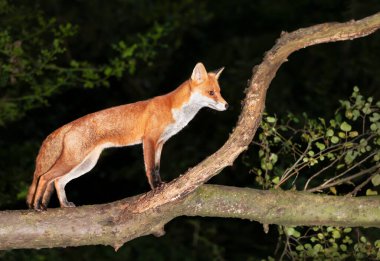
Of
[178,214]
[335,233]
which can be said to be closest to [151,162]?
[178,214]

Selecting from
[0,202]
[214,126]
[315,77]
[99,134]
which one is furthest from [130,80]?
[99,134]

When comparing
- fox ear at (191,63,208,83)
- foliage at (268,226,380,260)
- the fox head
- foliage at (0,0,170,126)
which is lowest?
foliage at (268,226,380,260)

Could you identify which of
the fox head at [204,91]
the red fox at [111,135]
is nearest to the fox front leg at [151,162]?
the red fox at [111,135]

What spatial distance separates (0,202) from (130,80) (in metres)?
5.27

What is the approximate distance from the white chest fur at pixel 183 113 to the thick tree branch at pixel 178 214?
29.2 inches

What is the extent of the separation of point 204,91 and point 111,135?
2.67 feet

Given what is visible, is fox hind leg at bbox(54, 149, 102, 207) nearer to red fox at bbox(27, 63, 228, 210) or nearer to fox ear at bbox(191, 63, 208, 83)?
red fox at bbox(27, 63, 228, 210)

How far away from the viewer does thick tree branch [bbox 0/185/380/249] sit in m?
5.31

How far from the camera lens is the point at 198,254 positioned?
44.9ft

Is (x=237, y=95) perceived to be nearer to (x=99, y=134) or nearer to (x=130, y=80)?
(x=130, y=80)

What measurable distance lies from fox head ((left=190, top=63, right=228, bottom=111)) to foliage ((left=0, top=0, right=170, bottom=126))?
8.45 feet

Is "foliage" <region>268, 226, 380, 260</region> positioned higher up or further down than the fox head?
further down

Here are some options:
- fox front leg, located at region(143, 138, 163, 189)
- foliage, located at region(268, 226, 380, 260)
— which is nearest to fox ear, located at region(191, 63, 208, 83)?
fox front leg, located at region(143, 138, 163, 189)

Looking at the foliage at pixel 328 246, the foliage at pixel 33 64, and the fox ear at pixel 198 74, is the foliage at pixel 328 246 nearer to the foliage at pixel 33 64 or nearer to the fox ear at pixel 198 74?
the fox ear at pixel 198 74
